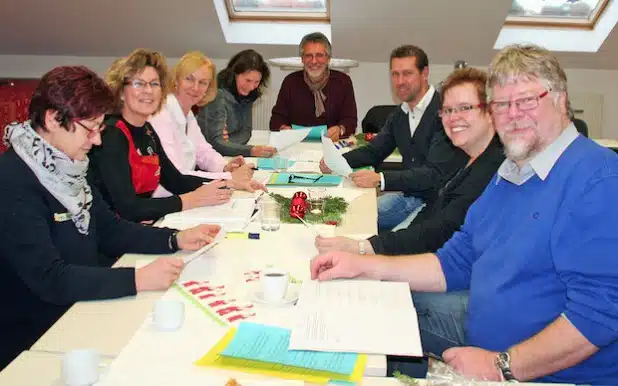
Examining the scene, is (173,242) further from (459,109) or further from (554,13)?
(554,13)

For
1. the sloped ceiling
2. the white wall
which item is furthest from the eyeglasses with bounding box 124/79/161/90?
the white wall

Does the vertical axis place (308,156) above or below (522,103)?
below

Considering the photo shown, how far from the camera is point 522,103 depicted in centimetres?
166

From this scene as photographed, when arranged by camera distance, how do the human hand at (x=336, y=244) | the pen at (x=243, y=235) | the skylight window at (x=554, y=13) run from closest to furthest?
the human hand at (x=336, y=244), the pen at (x=243, y=235), the skylight window at (x=554, y=13)

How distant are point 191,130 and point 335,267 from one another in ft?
6.66

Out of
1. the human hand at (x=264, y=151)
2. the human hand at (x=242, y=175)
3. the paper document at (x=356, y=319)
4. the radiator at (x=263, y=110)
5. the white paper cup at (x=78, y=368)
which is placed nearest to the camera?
the white paper cup at (x=78, y=368)

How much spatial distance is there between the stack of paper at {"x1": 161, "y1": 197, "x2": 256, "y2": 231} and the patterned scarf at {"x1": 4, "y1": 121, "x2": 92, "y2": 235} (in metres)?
0.55

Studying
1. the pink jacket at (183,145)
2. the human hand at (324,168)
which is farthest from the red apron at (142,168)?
the human hand at (324,168)

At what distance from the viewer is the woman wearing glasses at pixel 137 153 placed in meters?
2.44

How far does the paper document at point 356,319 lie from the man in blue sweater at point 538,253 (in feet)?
0.34

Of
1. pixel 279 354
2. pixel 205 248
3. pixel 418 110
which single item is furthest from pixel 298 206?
pixel 418 110

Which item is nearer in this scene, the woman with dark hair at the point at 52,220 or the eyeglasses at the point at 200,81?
the woman with dark hair at the point at 52,220

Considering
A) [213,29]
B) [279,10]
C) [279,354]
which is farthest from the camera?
[279,10]

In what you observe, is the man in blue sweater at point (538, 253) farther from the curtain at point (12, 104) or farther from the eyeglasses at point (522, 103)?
the curtain at point (12, 104)
